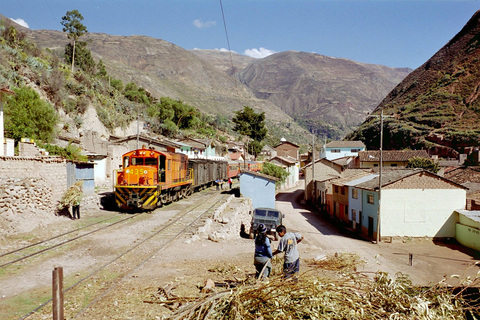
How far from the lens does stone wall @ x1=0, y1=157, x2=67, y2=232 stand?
14062 millimetres

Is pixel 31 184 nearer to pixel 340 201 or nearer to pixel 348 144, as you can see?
pixel 340 201

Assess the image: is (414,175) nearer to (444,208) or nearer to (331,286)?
(444,208)

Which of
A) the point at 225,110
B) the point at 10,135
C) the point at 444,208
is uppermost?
the point at 225,110

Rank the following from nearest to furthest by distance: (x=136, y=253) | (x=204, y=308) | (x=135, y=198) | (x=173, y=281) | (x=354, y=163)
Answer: (x=204, y=308), (x=173, y=281), (x=136, y=253), (x=135, y=198), (x=354, y=163)

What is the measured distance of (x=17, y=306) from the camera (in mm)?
7383

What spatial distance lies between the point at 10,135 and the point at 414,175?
101 ft

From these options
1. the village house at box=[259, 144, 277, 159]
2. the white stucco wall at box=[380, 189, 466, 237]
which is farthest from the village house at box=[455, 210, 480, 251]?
the village house at box=[259, 144, 277, 159]

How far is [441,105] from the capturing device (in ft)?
289

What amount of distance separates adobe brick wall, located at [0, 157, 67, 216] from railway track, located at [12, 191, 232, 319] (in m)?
2.77

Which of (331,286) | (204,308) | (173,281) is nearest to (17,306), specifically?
(173,281)

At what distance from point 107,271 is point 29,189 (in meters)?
8.11

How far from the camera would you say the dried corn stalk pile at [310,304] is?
600 centimetres

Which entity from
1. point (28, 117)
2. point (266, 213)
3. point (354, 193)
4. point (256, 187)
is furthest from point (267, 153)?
point (28, 117)

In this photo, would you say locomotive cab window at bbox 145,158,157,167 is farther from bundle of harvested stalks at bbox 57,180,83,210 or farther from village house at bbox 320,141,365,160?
village house at bbox 320,141,365,160
